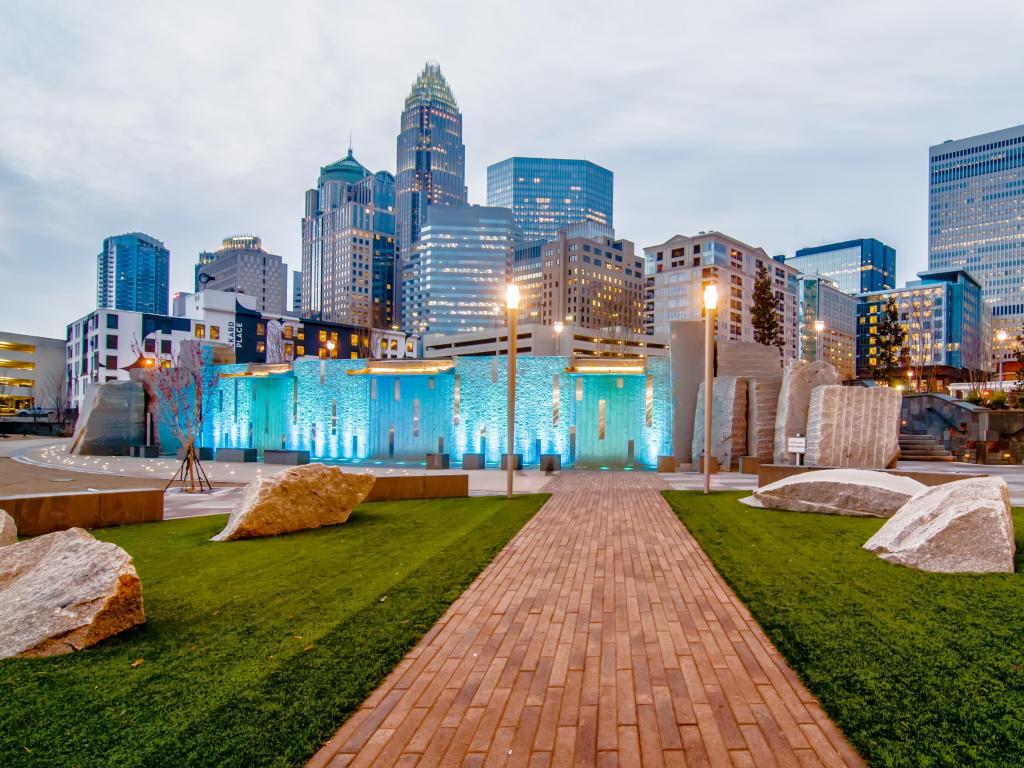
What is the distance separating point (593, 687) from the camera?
13.6 ft

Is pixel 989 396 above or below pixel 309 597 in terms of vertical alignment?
above

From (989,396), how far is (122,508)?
4124 centimetres

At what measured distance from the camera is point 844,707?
3707mm

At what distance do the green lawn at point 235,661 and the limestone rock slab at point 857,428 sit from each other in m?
13.9

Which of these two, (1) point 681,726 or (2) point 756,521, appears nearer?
(1) point 681,726

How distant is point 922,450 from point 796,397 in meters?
9.59

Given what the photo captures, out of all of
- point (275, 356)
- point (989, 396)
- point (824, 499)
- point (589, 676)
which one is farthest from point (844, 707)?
point (275, 356)

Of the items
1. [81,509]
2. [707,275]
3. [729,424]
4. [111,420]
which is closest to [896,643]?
[81,509]

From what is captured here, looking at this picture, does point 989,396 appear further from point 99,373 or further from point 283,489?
point 99,373

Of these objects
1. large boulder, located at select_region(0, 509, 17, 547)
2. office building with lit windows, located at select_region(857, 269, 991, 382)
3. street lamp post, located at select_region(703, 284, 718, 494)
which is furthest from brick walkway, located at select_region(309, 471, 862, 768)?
office building with lit windows, located at select_region(857, 269, 991, 382)

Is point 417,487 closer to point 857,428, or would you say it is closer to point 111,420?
point 857,428

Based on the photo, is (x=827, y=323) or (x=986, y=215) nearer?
(x=986, y=215)

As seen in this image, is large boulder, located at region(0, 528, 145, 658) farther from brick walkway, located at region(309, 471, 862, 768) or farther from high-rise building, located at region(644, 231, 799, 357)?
high-rise building, located at region(644, 231, 799, 357)

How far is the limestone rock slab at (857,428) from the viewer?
18156mm
